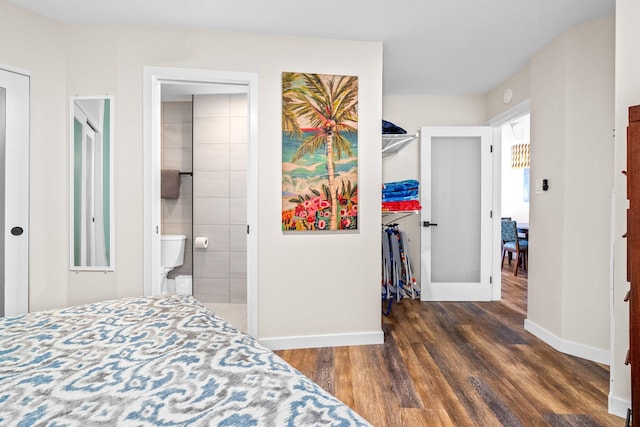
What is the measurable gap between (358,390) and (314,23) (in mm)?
2518

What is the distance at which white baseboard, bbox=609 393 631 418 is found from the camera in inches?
→ 70.2

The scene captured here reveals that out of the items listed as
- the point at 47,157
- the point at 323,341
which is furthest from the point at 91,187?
the point at 323,341

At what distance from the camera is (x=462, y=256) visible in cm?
411

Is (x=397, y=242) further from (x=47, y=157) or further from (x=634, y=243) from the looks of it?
(x=47, y=157)

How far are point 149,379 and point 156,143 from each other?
6.93 ft

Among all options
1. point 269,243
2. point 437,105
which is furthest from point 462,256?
point 269,243

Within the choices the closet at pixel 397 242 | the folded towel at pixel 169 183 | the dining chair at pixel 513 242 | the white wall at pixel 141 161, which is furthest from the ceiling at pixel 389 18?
the dining chair at pixel 513 242

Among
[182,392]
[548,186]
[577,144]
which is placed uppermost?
[577,144]

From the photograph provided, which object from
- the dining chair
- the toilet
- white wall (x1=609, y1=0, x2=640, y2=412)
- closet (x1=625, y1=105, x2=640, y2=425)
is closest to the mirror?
the toilet

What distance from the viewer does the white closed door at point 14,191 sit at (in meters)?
2.31

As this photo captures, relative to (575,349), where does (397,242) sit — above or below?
above

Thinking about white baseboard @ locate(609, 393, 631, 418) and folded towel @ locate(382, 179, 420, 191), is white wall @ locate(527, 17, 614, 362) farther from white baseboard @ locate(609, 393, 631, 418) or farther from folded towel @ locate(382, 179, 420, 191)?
folded towel @ locate(382, 179, 420, 191)

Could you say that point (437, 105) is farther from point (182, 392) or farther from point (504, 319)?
point (182, 392)

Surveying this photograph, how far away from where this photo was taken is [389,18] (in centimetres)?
243
